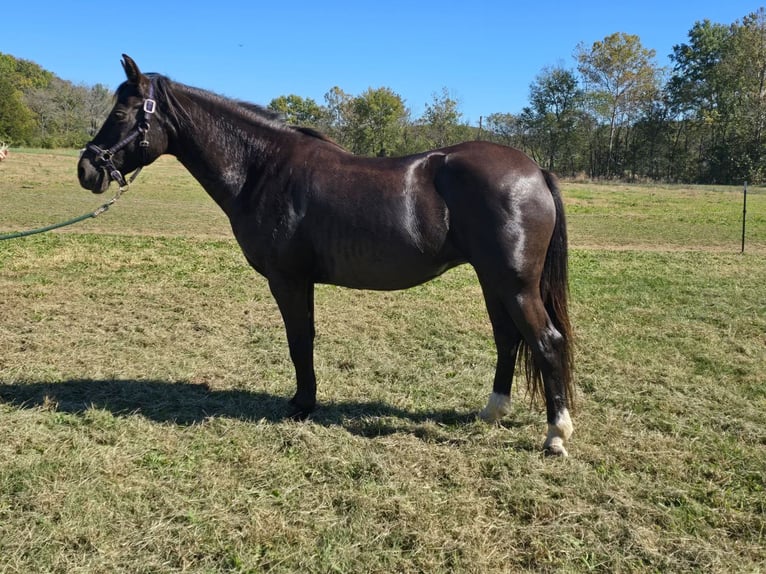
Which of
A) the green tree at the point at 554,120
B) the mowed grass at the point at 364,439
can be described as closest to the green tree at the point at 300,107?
the green tree at the point at 554,120

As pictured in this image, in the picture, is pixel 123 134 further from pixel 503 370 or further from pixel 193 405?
pixel 503 370

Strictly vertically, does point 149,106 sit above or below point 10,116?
below

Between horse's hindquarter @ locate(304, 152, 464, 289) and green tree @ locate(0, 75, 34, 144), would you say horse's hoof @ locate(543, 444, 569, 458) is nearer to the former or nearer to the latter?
horse's hindquarter @ locate(304, 152, 464, 289)

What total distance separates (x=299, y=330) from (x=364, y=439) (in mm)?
928

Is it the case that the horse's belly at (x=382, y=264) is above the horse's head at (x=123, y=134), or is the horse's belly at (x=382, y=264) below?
below

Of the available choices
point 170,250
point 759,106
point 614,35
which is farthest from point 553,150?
point 170,250

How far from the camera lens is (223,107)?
386 cm

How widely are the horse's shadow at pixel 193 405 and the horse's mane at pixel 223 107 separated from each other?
2.13 meters

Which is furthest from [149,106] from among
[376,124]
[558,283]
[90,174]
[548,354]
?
[376,124]

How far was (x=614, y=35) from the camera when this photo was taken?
46.9 meters

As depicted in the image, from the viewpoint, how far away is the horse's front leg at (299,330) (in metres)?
3.75

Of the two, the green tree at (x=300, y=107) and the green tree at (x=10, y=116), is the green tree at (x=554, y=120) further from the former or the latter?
the green tree at (x=10, y=116)

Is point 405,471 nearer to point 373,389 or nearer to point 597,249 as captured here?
point 373,389

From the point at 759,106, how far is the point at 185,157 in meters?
51.9
